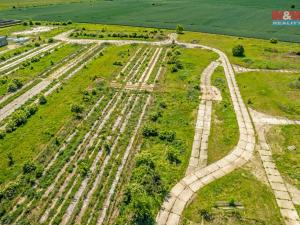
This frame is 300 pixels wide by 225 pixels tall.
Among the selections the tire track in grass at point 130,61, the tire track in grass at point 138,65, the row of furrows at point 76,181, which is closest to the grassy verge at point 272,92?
the tire track in grass at point 138,65

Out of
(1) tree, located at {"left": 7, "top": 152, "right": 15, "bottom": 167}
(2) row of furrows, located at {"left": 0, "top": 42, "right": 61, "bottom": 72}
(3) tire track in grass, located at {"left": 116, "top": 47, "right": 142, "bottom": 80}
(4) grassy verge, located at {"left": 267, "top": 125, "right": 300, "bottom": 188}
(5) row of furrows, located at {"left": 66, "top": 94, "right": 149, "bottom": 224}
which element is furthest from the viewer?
(2) row of furrows, located at {"left": 0, "top": 42, "right": 61, "bottom": 72}

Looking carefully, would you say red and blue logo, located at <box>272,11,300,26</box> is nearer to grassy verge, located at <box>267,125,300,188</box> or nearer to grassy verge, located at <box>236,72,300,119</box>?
grassy verge, located at <box>236,72,300,119</box>

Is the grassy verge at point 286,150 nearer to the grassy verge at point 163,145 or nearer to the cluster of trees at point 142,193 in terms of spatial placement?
the grassy verge at point 163,145

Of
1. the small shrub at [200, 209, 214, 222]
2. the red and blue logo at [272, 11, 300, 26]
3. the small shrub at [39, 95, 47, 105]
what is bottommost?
the small shrub at [200, 209, 214, 222]

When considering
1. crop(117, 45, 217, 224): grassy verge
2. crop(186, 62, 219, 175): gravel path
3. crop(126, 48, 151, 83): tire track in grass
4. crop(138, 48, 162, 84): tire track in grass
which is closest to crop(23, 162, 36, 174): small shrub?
crop(117, 45, 217, 224): grassy verge

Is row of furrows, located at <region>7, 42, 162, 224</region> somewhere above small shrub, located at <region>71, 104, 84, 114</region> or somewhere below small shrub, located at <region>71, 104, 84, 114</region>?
below

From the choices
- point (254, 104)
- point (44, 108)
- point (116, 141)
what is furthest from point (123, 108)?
point (254, 104)

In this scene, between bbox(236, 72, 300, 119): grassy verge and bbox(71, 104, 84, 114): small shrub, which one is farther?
bbox(236, 72, 300, 119): grassy verge
